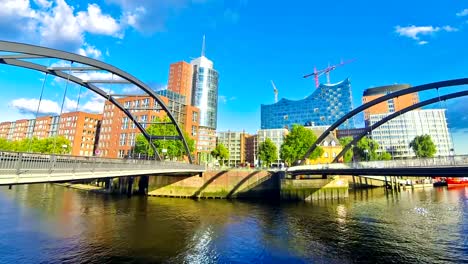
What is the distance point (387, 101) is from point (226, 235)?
187 m

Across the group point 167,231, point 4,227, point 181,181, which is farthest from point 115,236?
point 181,181

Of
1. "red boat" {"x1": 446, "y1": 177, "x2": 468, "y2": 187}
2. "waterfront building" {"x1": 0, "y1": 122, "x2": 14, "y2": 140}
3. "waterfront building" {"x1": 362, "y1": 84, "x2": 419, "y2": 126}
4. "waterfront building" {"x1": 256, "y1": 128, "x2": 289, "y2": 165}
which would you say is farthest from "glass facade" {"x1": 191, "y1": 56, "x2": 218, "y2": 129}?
"waterfront building" {"x1": 0, "y1": 122, "x2": 14, "y2": 140}

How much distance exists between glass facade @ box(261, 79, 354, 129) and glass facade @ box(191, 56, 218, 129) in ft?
191

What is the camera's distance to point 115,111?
83.8 metres

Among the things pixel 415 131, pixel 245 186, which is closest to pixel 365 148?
pixel 415 131

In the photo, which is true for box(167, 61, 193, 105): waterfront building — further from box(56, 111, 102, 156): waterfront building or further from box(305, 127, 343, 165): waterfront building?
box(305, 127, 343, 165): waterfront building

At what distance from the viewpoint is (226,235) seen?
71.6ft

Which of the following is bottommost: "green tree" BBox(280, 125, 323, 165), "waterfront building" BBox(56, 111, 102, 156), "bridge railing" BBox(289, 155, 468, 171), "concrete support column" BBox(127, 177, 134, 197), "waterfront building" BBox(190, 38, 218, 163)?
"concrete support column" BBox(127, 177, 134, 197)

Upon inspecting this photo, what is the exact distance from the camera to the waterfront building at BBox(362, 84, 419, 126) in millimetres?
167625

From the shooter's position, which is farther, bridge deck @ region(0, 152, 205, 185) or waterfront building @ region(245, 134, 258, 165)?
waterfront building @ region(245, 134, 258, 165)

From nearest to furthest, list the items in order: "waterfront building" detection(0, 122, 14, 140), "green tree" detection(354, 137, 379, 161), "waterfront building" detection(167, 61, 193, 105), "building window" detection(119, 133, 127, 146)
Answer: "building window" detection(119, 133, 127, 146) → "green tree" detection(354, 137, 379, 161) → "waterfront building" detection(167, 61, 193, 105) → "waterfront building" detection(0, 122, 14, 140)

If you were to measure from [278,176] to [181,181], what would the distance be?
63.4 ft

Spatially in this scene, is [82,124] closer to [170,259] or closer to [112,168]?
[112,168]

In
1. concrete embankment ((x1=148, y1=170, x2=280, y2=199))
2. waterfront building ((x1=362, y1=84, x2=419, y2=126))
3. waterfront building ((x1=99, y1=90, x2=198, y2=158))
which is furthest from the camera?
waterfront building ((x1=362, y1=84, x2=419, y2=126))
